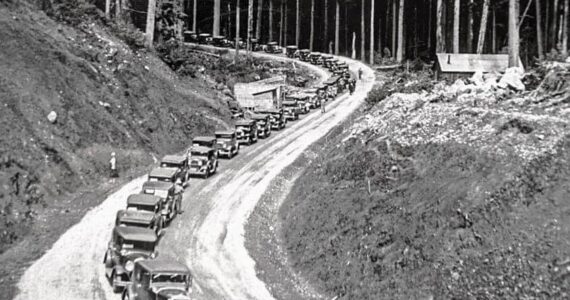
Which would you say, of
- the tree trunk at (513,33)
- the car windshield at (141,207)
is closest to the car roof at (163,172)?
the car windshield at (141,207)

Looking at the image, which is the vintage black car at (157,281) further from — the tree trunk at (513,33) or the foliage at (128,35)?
the foliage at (128,35)

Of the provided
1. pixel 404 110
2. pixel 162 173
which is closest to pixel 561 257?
pixel 404 110

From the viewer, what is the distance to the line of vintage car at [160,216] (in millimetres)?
22906

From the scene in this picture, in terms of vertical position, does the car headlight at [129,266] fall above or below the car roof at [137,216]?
below

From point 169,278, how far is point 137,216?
6.85m

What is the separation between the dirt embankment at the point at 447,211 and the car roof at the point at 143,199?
675cm

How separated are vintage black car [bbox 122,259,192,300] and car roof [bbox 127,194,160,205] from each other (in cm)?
724

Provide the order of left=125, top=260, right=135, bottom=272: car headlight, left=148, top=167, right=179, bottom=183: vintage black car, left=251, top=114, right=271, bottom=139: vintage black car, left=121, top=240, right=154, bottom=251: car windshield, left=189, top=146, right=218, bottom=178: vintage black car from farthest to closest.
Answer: left=251, top=114, right=271, bottom=139: vintage black car, left=189, top=146, right=218, bottom=178: vintage black car, left=148, top=167, right=179, bottom=183: vintage black car, left=121, top=240, right=154, bottom=251: car windshield, left=125, top=260, right=135, bottom=272: car headlight

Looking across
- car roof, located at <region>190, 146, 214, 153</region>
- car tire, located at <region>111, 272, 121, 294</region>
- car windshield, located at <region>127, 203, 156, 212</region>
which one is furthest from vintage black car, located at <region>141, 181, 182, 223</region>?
car tire, located at <region>111, 272, 121, 294</region>

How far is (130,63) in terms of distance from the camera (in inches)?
2018

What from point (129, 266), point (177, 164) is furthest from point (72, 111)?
point (129, 266)

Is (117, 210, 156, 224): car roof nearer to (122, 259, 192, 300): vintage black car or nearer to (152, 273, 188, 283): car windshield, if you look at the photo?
(122, 259, 192, 300): vintage black car

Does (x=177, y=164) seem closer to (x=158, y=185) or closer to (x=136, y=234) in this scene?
(x=158, y=185)

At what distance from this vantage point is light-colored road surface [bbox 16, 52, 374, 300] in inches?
1005
